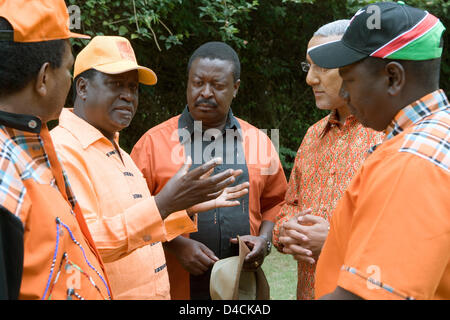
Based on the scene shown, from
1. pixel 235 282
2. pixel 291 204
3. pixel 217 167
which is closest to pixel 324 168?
pixel 291 204

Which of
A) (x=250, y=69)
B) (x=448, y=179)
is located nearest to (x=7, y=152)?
(x=448, y=179)

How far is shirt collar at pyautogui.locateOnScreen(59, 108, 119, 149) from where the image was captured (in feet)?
7.69

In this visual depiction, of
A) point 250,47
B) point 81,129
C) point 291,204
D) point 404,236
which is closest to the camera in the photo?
point 404,236

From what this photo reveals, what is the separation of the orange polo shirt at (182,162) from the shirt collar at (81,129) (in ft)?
2.46

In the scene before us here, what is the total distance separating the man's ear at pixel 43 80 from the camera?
4.96ft

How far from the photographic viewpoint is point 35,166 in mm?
1536

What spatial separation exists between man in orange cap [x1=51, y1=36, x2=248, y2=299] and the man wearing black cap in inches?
31.3

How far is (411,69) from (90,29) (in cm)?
453

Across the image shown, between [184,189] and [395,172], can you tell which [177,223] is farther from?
[395,172]

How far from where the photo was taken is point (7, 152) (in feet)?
4.58

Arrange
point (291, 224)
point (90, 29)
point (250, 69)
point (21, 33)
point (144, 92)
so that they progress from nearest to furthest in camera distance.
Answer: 1. point (21, 33)
2. point (291, 224)
3. point (90, 29)
4. point (144, 92)
5. point (250, 69)

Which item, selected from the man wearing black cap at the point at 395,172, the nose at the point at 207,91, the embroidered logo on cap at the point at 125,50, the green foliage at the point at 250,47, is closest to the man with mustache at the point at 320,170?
the nose at the point at 207,91

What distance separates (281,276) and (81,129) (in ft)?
15.9
